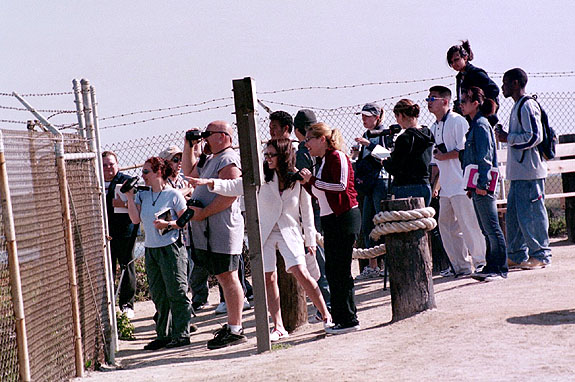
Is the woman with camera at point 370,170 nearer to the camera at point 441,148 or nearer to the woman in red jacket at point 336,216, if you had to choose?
the camera at point 441,148

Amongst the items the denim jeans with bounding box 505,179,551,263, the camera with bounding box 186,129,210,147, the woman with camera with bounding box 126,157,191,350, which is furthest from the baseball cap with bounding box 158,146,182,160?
the denim jeans with bounding box 505,179,551,263

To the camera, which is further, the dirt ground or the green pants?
the green pants

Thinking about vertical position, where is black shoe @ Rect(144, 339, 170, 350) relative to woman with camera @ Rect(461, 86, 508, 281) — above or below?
below

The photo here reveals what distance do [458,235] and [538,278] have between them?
104 cm

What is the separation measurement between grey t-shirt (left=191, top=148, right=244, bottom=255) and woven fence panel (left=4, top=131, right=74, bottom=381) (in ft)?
4.19

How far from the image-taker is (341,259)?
7.13 m

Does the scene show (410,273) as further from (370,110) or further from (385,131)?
(370,110)

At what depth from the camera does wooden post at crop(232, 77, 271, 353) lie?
6875 millimetres

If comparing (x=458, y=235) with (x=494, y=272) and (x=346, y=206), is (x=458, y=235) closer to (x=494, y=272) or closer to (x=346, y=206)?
(x=494, y=272)

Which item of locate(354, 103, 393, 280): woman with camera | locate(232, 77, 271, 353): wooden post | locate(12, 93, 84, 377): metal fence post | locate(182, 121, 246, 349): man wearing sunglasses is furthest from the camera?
locate(354, 103, 393, 280): woman with camera

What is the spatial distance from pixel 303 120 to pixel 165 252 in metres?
1.84

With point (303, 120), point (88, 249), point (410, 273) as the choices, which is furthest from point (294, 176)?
point (88, 249)

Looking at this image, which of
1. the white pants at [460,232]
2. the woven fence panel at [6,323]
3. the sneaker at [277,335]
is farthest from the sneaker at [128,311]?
the woven fence panel at [6,323]

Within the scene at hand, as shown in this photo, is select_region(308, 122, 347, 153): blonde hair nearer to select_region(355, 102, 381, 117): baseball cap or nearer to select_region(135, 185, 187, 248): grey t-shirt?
select_region(135, 185, 187, 248): grey t-shirt
